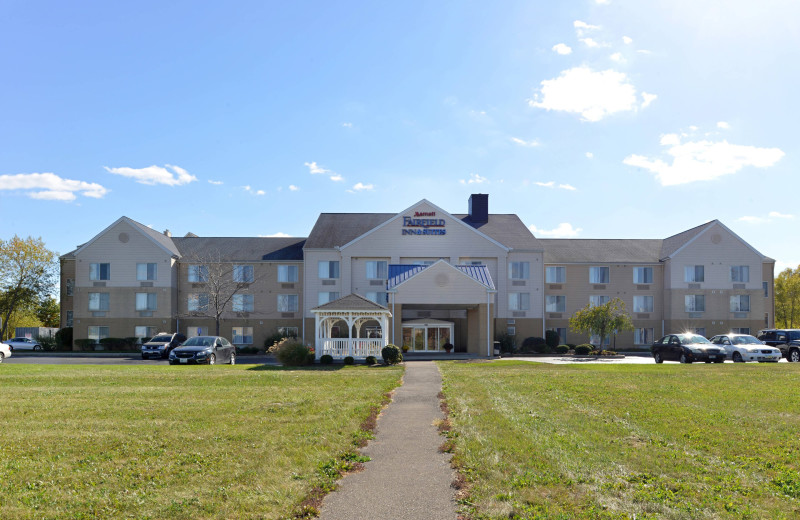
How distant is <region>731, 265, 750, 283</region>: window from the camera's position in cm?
5128

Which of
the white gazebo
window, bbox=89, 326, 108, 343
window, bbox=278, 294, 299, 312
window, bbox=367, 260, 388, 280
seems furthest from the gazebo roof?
window, bbox=89, 326, 108, 343

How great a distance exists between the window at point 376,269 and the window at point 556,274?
13.7m

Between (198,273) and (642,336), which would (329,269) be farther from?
(642,336)

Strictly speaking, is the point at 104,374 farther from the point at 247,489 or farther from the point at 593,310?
the point at 593,310

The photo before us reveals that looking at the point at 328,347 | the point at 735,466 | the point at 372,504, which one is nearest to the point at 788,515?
the point at 735,466

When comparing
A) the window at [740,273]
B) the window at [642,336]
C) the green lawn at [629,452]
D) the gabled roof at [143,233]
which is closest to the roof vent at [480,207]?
the window at [642,336]

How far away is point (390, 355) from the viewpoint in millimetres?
29812

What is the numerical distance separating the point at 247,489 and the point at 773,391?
14624 mm

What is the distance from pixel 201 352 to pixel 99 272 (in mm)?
25210

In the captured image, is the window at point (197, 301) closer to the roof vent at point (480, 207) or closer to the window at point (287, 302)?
the window at point (287, 302)

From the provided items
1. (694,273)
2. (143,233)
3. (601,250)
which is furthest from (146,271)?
(694,273)

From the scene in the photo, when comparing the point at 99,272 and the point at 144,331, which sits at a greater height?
the point at 99,272

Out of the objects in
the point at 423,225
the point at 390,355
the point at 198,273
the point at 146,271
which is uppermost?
the point at 423,225

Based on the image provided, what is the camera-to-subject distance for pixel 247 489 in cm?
712
